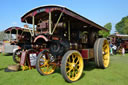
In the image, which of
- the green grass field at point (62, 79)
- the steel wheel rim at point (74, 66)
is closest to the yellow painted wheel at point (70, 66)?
the steel wheel rim at point (74, 66)

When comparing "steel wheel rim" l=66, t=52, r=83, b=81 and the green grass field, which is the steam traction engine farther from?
the green grass field

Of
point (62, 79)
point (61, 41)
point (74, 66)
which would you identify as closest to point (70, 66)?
point (74, 66)

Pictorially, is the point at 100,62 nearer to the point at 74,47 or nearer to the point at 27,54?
the point at 74,47

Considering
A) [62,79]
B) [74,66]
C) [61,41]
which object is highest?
[61,41]

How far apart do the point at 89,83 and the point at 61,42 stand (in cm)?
139

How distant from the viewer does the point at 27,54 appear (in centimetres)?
487

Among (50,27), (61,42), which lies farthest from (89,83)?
(50,27)

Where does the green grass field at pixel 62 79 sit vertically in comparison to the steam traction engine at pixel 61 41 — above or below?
below

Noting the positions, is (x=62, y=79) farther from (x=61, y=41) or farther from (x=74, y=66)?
(x=61, y=41)

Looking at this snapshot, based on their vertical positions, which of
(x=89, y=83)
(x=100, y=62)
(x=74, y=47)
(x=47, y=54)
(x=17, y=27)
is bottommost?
(x=89, y=83)

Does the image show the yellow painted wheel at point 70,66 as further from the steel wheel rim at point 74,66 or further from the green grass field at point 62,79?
the green grass field at point 62,79

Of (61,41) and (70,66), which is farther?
(61,41)

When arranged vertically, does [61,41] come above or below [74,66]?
above

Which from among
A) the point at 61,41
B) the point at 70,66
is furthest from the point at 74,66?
the point at 61,41
